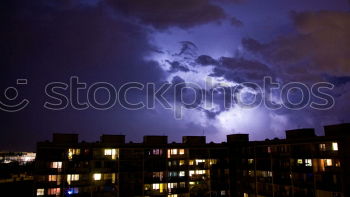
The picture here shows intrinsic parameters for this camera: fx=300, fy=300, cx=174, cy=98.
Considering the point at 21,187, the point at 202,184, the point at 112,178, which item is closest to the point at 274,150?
the point at 202,184

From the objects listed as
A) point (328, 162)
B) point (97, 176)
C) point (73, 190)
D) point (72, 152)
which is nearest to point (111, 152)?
point (97, 176)

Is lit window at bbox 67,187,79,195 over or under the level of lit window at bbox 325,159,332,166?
under

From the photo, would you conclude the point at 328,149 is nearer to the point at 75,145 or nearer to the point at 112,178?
the point at 112,178

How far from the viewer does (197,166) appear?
7150 centimetres

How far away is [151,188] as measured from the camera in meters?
65.3

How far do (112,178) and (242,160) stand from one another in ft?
101

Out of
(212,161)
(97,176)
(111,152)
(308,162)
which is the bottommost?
(97,176)

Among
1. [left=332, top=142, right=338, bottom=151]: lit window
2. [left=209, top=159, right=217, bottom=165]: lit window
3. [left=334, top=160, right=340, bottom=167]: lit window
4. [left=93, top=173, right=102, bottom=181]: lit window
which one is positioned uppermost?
[left=332, top=142, right=338, bottom=151]: lit window

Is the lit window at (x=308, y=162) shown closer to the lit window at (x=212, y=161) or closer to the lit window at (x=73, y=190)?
the lit window at (x=212, y=161)

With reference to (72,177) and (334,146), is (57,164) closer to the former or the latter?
(72,177)

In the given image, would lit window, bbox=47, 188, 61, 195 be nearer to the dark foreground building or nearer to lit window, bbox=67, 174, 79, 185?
the dark foreground building

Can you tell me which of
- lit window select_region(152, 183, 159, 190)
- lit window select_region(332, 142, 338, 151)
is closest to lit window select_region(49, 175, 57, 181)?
lit window select_region(152, 183, 159, 190)

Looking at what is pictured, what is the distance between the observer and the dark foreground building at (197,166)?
51.5m

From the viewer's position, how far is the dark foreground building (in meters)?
51.5
